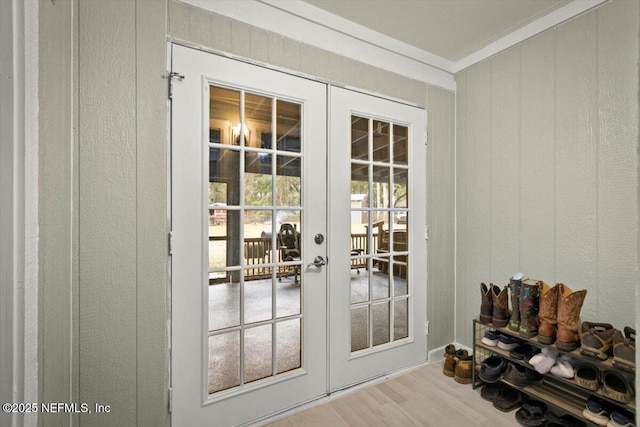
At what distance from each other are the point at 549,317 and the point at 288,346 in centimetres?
152

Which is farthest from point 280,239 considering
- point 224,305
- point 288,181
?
point 224,305

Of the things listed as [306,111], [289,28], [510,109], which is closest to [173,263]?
[306,111]

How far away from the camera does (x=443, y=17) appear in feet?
6.31

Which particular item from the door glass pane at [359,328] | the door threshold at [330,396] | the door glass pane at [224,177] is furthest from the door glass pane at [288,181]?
the door threshold at [330,396]

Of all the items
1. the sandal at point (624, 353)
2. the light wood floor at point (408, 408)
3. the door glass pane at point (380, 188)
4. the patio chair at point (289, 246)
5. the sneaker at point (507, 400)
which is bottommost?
the light wood floor at point (408, 408)

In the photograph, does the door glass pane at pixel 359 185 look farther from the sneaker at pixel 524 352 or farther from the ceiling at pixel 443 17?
the sneaker at pixel 524 352

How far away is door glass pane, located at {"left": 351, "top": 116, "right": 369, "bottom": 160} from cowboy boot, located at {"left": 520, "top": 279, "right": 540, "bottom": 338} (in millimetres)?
1288

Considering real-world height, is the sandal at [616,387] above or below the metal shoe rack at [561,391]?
above

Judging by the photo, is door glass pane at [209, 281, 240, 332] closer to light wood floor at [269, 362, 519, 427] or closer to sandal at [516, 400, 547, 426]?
light wood floor at [269, 362, 519, 427]

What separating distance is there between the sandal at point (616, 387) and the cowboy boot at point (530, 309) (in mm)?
334

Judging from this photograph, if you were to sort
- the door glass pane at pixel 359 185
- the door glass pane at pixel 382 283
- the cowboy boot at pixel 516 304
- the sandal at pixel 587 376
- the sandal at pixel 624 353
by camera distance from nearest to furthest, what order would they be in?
the sandal at pixel 624 353
the sandal at pixel 587 376
the cowboy boot at pixel 516 304
the door glass pane at pixel 359 185
the door glass pane at pixel 382 283

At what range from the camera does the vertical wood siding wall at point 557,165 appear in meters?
1.61

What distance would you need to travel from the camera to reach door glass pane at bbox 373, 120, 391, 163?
7.04 ft

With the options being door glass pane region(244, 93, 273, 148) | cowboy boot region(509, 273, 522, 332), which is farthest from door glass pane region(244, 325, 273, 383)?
cowboy boot region(509, 273, 522, 332)
